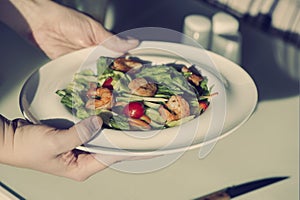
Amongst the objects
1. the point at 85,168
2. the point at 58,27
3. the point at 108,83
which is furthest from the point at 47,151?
the point at 58,27

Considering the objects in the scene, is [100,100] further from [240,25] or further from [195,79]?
[240,25]

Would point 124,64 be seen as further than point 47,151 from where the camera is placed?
Yes

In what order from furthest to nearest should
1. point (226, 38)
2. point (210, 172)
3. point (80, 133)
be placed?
1. point (226, 38)
2. point (210, 172)
3. point (80, 133)

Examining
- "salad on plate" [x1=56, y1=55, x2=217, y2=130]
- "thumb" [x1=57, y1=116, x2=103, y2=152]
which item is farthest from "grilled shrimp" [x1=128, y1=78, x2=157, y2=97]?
"thumb" [x1=57, y1=116, x2=103, y2=152]

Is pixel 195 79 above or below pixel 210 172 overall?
above

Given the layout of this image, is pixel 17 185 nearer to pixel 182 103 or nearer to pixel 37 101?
pixel 37 101

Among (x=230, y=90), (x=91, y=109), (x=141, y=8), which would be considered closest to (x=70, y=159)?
(x=91, y=109)

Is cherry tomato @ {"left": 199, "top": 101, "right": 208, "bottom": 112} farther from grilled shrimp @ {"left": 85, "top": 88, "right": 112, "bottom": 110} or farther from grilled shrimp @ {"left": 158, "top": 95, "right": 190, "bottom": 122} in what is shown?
grilled shrimp @ {"left": 85, "top": 88, "right": 112, "bottom": 110}

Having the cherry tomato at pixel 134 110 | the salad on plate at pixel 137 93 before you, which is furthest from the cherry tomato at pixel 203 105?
the cherry tomato at pixel 134 110
